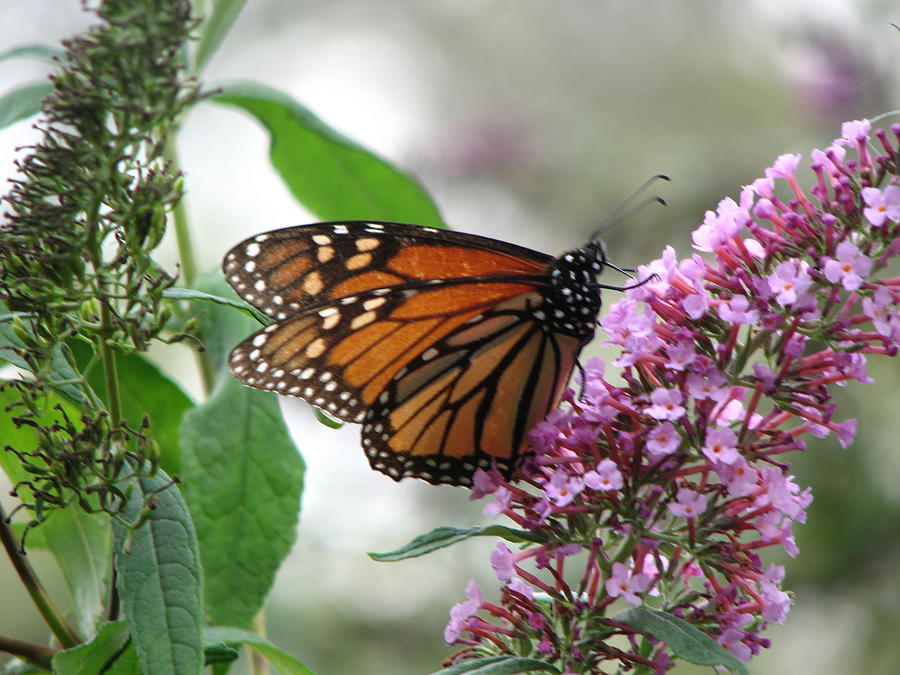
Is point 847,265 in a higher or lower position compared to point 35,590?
higher

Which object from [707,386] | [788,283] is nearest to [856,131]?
[788,283]

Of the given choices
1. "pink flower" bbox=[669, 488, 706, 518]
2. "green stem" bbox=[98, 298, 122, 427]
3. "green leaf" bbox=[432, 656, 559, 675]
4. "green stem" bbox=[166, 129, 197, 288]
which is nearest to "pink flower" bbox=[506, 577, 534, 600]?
"green leaf" bbox=[432, 656, 559, 675]

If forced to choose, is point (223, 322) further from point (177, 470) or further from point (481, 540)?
point (481, 540)

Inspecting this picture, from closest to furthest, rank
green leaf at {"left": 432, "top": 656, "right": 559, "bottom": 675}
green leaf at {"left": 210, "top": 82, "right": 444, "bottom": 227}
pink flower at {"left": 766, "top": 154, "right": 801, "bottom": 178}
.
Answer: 1. green leaf at {"left": 432, "top": 656, "right": 559, "bottom": 675}
2. pink flower at {"left": 766, "top": 154, "right": 801, "bottom": 178}
3. green leaf at {"left": 210, "top": 82, "right": 444, "bottom": 227}

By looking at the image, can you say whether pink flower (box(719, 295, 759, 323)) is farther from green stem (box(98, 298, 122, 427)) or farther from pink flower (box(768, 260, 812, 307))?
green stem (box(98, 298, 122, 427))

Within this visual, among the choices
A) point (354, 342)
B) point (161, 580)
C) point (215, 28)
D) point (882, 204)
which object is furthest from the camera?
point (215, 28)

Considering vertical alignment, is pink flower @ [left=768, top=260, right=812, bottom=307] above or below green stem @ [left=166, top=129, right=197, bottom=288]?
below

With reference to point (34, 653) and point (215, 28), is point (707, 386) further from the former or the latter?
point (215, 28)
